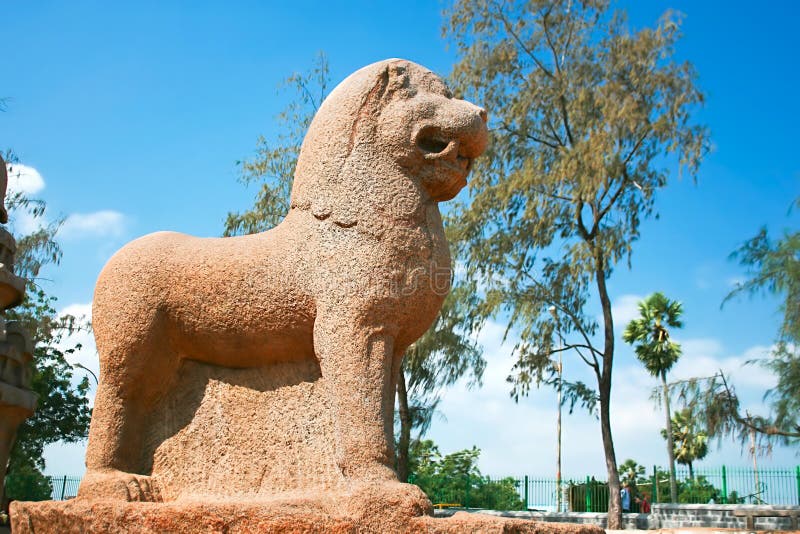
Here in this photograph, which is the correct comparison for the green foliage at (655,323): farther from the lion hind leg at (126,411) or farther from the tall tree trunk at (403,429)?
the lion hind leg at (126,411)

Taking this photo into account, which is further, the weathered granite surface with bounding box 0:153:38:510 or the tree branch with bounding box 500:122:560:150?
the tree branch with bounding box 500:122:560:150

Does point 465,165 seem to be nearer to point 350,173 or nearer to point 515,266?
point 350,173

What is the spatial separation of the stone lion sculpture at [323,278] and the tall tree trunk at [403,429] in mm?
10879

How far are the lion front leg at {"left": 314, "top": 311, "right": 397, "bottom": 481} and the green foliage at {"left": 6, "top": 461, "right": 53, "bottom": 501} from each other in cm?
1759

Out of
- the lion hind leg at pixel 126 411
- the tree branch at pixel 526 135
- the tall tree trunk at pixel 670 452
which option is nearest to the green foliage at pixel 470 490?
the tall tree trunk at pixel 670 452

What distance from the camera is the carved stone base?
9.91ft

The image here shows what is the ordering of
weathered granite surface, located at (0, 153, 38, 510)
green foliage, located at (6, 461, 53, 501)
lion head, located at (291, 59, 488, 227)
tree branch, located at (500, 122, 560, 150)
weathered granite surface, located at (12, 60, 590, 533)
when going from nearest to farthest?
weathered granite surface, located at (12, 60, 590, 533) < lion head, located at (291, 59, 488, 227) < weathered granite surface, located at (0, 153, 38, 510) < tree branch, located at (500, 122, 560, 150) < green foliage, located at (6, 461, 53, 501)

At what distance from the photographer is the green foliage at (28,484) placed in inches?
746

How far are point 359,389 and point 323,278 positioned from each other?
523 millimetres

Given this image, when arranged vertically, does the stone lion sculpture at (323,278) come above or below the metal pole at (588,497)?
above

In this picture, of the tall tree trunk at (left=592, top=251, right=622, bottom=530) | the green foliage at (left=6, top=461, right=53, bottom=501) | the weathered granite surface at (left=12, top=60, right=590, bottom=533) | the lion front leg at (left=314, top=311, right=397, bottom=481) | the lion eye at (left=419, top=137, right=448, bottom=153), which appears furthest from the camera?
the green foliage at (left=6, top=461, right=53, bottom=501)

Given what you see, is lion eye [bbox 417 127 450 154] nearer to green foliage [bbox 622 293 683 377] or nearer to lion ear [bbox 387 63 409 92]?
lion ear [bbox 387 63 409 92]

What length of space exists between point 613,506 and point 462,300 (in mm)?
4323

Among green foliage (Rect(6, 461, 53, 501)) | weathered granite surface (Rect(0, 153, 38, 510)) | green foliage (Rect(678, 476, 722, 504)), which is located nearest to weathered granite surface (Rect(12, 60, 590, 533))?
weathered granite surface (Rect(0, 153, 38, 510))
